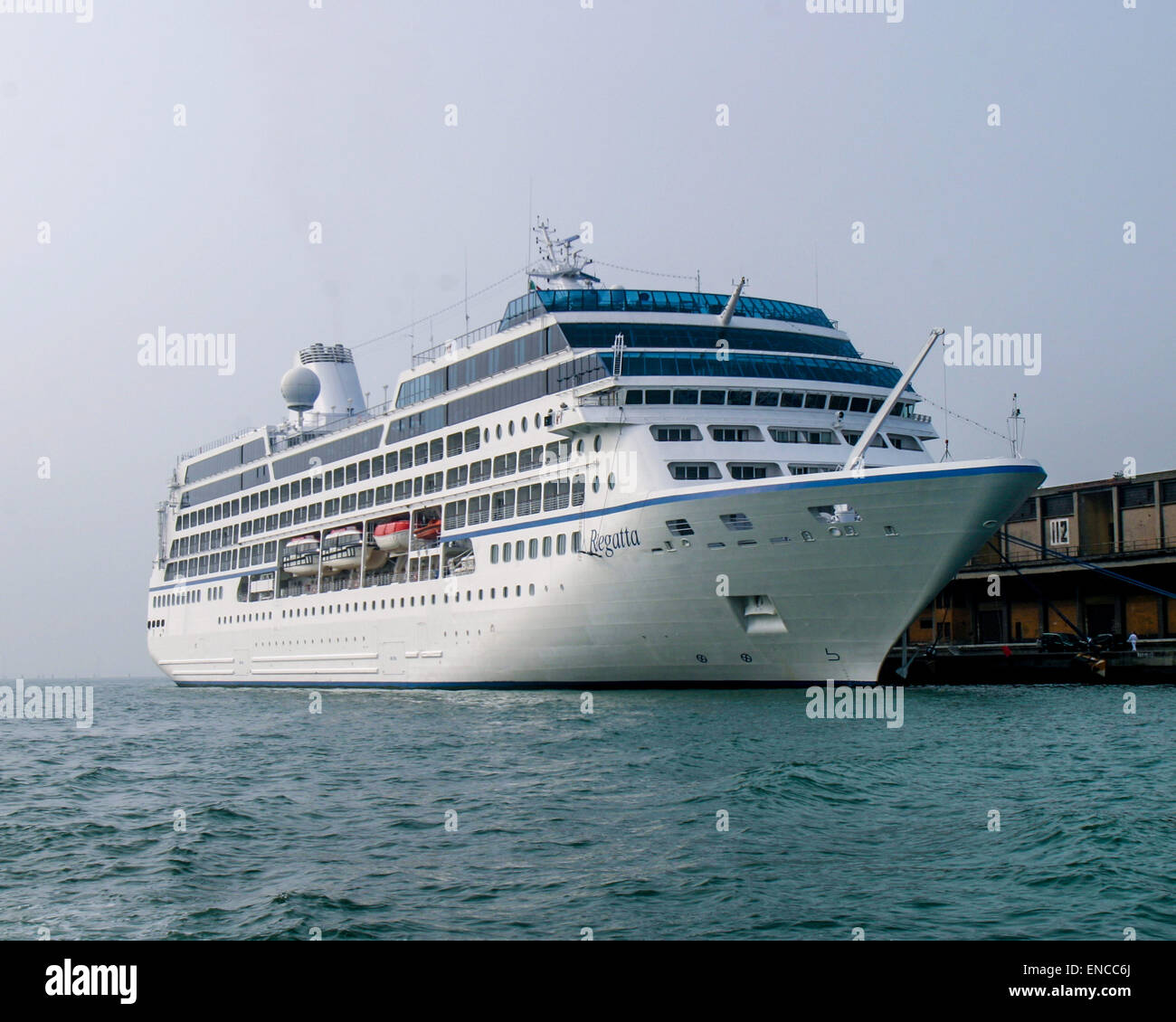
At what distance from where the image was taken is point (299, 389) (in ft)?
211

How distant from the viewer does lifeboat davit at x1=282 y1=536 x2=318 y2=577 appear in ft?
175

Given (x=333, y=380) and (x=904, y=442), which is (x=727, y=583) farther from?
(x=333, y=380)

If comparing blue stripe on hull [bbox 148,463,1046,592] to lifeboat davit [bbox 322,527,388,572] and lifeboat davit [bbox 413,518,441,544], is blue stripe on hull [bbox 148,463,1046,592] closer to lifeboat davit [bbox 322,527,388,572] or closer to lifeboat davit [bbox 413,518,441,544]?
lifeboat davit [bbox 413,518,441,544]

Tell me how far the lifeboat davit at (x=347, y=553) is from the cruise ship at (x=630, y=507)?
0.37 feet

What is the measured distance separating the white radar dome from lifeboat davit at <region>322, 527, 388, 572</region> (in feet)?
46.9

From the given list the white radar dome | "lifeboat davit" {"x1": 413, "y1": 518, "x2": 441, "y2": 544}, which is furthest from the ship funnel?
"lifeboat davit" {"x1": 413, "y1": 518, "x2": 441, "y2": 544}

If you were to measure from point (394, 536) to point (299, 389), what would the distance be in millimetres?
21161

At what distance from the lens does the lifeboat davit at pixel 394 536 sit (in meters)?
46.2

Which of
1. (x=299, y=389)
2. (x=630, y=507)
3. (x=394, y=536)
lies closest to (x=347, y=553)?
(x=394, y=536)

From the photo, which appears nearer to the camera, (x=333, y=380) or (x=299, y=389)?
(x=299, y=389)

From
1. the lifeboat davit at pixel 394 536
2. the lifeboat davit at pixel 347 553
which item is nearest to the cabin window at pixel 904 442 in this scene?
the lifeboat davit at pixel 394 536

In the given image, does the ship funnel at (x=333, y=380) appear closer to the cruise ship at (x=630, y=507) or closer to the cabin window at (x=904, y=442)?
the cruise ship at (x=630, y=507)

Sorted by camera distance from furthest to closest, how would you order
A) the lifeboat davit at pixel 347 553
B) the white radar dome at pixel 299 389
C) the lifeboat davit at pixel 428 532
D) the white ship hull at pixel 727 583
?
the white radar dome at pixel 299 389 < the lifeboat davit at pixel 347 553 < the lifeboat davit at pixel 428 532 < the white ship hull at pixel 727 583
